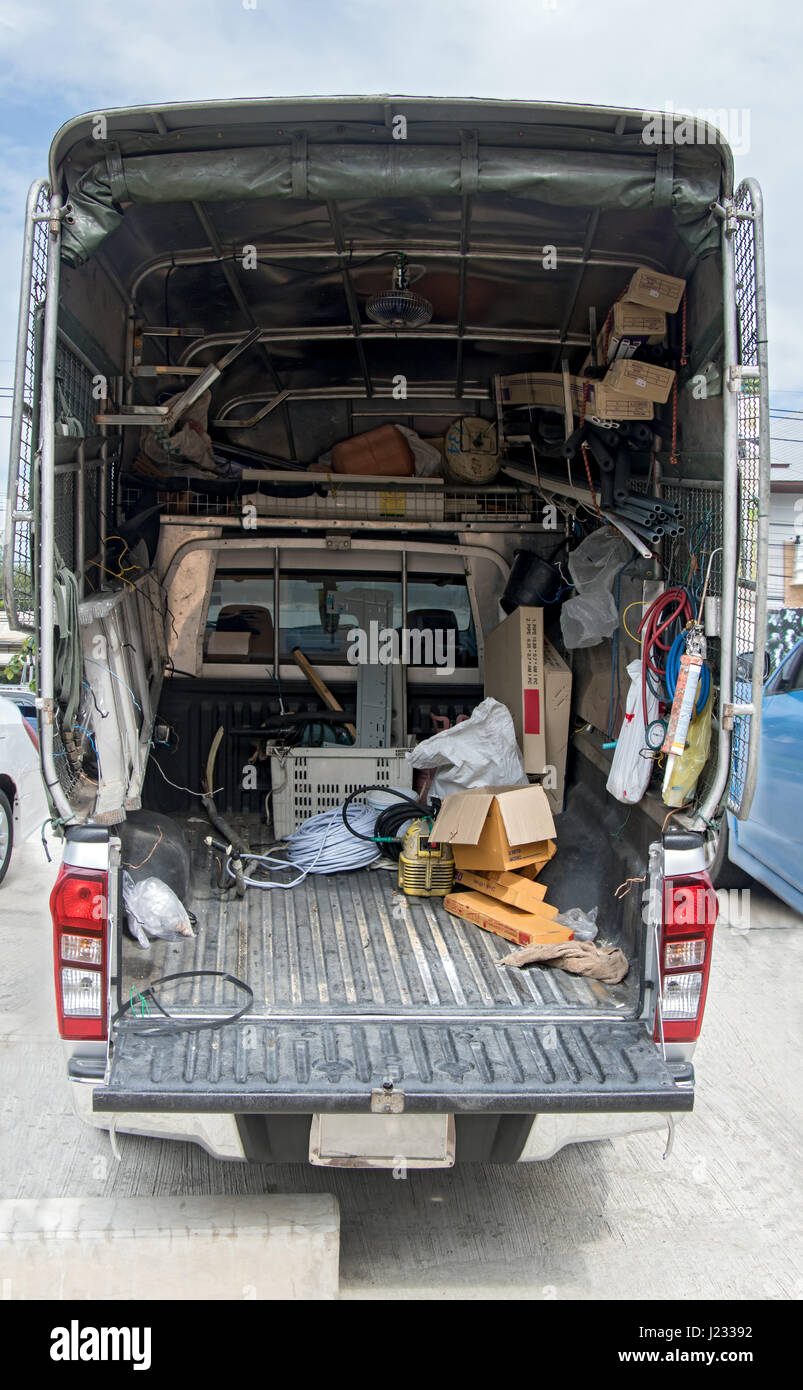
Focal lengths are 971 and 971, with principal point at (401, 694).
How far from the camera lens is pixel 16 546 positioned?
3168mm

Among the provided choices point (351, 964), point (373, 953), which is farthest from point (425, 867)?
point (351, 964)

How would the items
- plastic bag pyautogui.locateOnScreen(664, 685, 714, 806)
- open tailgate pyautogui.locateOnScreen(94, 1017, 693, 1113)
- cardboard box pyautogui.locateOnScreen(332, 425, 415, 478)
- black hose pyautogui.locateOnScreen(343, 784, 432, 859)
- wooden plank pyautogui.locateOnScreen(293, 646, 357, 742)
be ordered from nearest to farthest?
open tailgate pyautogui.locateOnScreen(94, 1017, 693, 1113) < plastic bag pyautogui.locateOnScreen(664, 685, 714, 806) < black hose pyautogui.locateOnScreen(343, 784, 432, 859) < wooden plank pyautogui.locateOnScreen(293, 646, 357, 742) < cardboard box pyautogui.locateOnScreen(332, 425, 415, 478)

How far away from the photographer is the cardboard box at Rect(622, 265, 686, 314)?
3.89 metres

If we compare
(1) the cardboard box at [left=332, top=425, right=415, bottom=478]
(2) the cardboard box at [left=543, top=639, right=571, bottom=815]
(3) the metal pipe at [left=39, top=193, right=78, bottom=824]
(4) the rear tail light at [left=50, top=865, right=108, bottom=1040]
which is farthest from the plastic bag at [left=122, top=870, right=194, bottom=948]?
(1) the cardboard box at [left=332, top=425, right=415, bottom=478]

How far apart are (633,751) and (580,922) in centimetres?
72

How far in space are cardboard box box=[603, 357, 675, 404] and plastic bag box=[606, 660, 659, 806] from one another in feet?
3.63

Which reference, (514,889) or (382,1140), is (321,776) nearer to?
(514,889)

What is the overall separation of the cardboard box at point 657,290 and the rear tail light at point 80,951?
9.91 feet

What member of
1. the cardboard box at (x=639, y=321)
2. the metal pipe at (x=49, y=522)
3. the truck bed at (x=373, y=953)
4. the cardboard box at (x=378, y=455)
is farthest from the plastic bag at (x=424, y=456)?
the metal pipe at (x=49, y=522)

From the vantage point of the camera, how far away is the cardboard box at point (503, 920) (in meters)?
3.69

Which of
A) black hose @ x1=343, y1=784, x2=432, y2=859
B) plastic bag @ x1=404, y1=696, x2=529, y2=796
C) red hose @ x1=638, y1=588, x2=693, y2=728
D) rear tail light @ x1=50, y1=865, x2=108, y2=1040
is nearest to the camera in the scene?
rear tail light @ x1=50, y1=865, x2=108, y2=1040

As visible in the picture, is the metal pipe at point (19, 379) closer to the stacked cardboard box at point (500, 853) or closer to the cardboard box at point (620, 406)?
the stacked cardboard box at point (500, 853)

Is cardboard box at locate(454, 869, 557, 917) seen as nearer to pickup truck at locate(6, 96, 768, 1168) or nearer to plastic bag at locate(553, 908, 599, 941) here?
plastic bag at locate(553, 908, 599, 941)

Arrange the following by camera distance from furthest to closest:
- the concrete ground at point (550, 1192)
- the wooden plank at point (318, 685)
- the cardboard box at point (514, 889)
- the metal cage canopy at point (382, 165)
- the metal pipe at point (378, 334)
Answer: the wooden plank at point (318, 685)
the metal pipe at point (378, 334)
the cardboard box at point (514, 889)
the metal cage canopy at point (382, 165)
the concrete ground at point (550, 1192)
